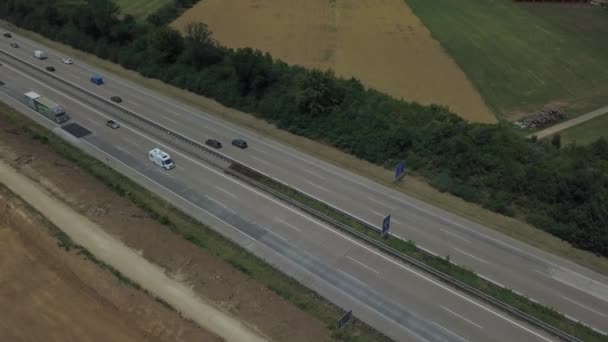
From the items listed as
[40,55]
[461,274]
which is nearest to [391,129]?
[461,274]

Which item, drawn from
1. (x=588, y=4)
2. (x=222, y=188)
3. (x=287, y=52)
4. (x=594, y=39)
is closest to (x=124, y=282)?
(x=222, y=188)

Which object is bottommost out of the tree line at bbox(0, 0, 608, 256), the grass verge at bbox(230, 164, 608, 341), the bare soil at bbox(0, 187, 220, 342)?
the bare soil at bbox(0, 187, 220, 342)

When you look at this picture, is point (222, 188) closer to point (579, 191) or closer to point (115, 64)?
point (579, 191)

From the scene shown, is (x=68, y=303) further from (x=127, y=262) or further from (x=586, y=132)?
(x=586, y=132)

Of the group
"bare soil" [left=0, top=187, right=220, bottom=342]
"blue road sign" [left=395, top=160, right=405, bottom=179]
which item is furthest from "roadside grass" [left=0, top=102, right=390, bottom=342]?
"blue road sign" [left=395, top=160, right=405, bottom=179]

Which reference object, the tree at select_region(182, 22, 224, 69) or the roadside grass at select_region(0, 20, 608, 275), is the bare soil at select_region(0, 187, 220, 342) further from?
the tree at select_region(182, 22, 224, 69)

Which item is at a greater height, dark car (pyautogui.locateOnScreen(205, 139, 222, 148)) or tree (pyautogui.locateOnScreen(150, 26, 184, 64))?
tree (pyautogui.locateOnScreen(150, 26, 184, 64))
